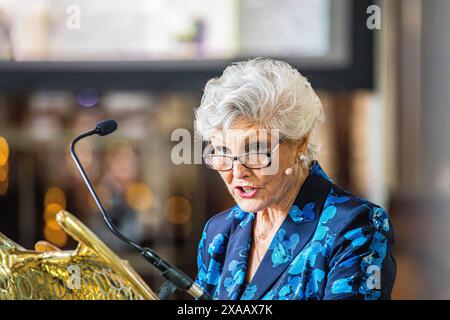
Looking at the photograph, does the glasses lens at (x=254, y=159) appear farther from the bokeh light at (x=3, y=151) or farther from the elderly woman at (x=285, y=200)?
the bokeh light at (x=3, y=151)

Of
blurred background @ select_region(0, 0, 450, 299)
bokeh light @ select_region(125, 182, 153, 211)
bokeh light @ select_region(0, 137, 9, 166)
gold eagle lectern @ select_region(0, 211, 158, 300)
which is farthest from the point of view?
bokeh light @ select_region(0, 137, 9, 166)

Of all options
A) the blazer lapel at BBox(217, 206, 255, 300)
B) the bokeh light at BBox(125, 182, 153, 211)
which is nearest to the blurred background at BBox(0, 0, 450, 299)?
the bokeh light at BBox(125, 182, 153, 211)

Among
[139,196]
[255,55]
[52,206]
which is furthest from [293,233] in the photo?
[52,206]

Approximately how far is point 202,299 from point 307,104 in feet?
Result: 0.79

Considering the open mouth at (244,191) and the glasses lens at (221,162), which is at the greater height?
the glasses lens at (221,162)

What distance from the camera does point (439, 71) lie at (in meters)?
2.01

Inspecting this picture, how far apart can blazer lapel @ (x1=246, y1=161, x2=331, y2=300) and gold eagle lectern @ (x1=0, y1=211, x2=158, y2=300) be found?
0.13 meters

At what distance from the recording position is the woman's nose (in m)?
0.81

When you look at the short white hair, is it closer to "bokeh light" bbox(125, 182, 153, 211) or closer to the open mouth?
the open mouth

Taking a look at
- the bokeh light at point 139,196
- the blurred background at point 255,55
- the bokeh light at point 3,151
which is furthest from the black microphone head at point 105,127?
the bokeh light at point 3,151

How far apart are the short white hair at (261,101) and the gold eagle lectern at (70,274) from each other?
0.57 ft

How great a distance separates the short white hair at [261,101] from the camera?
79cm

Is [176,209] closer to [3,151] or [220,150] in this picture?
[3,151]
